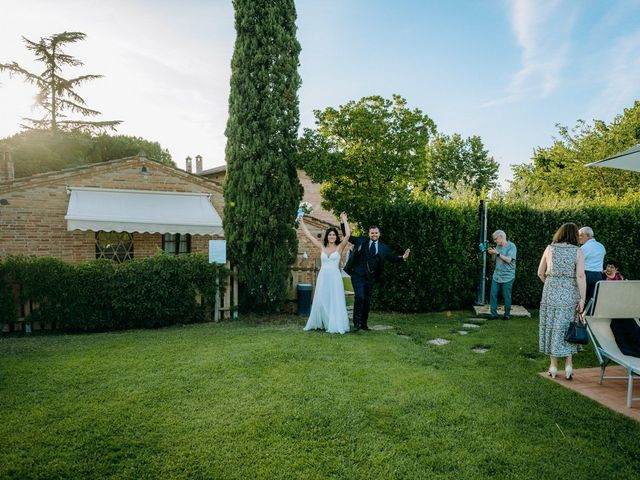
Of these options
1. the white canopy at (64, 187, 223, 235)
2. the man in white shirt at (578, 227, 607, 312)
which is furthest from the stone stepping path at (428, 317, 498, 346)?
the white canopy at (64, 187, 223, 235)

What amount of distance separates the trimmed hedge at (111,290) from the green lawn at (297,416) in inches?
64.4

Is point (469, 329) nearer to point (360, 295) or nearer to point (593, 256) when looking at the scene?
point (360, 295)

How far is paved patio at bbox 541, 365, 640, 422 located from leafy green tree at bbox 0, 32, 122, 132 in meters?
38.7

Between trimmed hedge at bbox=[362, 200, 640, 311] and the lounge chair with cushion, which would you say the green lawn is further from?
trimmed hedge at bbox=[362, 200, 640, 311]

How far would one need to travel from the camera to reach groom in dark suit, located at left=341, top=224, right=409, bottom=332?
843 centimetres

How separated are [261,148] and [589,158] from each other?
2746 cm

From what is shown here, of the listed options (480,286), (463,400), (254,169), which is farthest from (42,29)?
(463,400)

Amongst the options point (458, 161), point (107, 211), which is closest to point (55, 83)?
point (107, 211)

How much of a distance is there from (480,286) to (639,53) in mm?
6636

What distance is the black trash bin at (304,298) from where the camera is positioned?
407 inches

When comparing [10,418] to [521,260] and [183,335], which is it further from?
[521,260]

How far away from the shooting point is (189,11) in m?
9.66

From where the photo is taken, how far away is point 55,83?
32844 mm

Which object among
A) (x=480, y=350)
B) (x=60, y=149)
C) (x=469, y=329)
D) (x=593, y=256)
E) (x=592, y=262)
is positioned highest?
(x=60, y=149)
